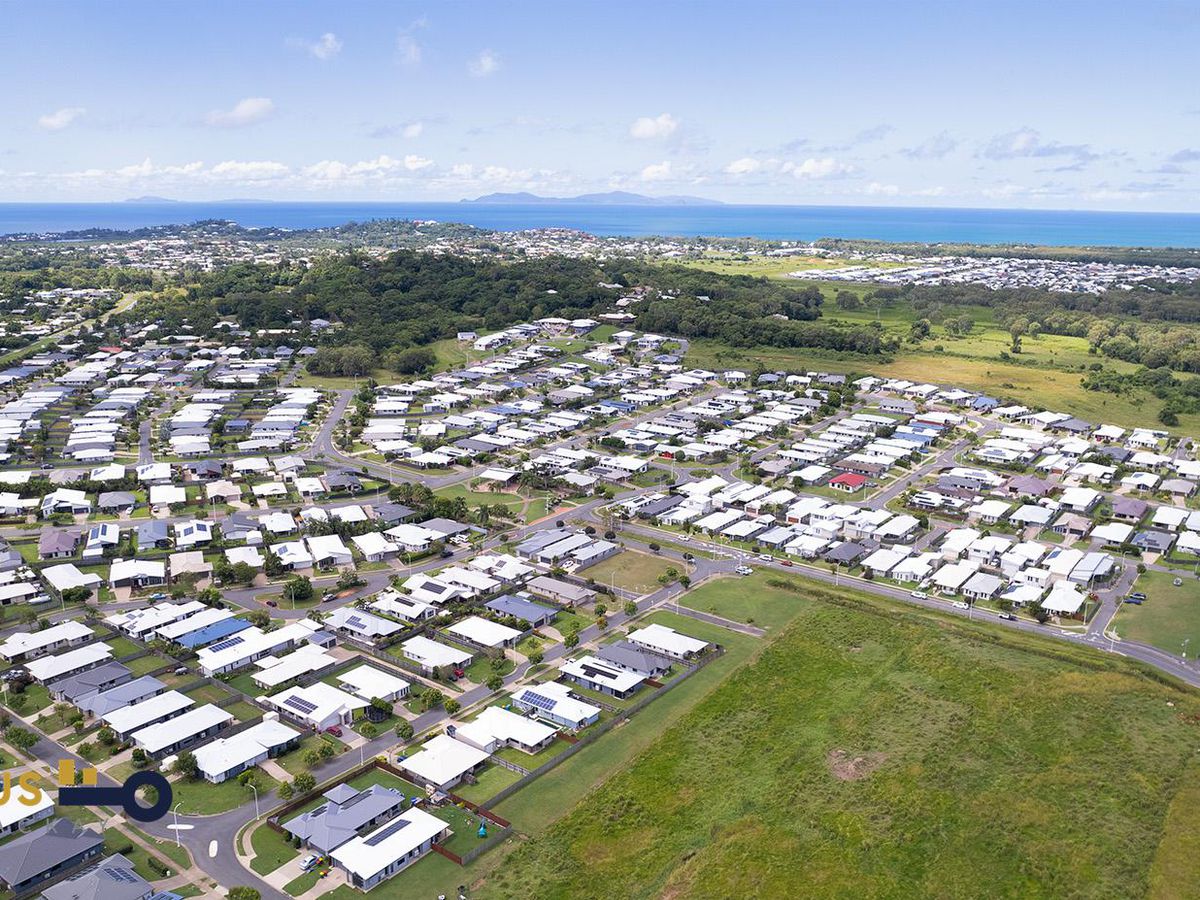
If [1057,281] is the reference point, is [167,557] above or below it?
below

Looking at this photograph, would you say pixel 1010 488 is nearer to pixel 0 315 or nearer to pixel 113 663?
pixel 113 663

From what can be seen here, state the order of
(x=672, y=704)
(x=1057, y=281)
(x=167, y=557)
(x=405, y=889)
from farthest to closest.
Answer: (x=1057, y=281) < (x=167, y=557) < (x=672, y=704) < (x=405, y=889)

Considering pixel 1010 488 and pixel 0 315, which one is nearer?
pixel 1010 488

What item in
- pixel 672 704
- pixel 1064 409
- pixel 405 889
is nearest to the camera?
pixel 405 889

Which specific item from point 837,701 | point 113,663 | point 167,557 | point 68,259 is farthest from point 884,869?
point 68,259

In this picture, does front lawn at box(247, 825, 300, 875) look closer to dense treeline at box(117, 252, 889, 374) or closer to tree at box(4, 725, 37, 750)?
tree at box(4, 725, 37, 750)

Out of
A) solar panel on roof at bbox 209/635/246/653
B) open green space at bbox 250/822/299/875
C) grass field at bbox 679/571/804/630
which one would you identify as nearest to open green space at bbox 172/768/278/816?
open green space at bbox 250/822/299/875

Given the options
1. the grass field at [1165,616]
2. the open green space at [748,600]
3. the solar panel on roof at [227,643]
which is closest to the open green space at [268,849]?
the solar panel on roof at [227,643]
